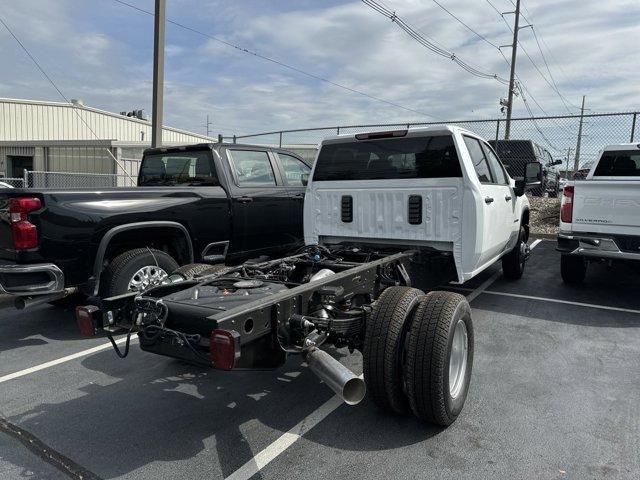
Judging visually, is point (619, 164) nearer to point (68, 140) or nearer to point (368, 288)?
point (368, 288)

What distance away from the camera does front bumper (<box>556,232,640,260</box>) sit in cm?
613

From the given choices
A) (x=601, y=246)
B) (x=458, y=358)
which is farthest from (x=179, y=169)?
(x=601, y=246)

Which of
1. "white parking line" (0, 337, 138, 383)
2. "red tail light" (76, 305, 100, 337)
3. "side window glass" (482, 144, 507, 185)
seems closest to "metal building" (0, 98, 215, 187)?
"white parking line" (0, 337, 138, 383)

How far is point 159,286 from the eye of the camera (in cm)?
353

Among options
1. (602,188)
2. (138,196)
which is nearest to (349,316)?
(138,196)

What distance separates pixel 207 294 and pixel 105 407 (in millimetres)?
1253

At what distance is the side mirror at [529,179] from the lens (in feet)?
22.7

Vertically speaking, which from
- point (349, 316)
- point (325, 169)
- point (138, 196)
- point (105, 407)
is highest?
point (325, 169)

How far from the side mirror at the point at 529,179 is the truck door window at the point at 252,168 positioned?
3368 millimetres

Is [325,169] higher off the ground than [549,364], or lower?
higher

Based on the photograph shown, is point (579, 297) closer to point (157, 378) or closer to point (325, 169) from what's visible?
point (325, 169)

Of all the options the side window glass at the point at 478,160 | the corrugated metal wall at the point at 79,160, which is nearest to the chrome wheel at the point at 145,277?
the side window glass at the point at 478,160

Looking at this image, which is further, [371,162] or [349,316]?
[371,162]

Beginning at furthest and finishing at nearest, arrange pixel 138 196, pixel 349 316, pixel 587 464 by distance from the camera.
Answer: pixel 138 196
pixel 349 316
pixel 587 464
